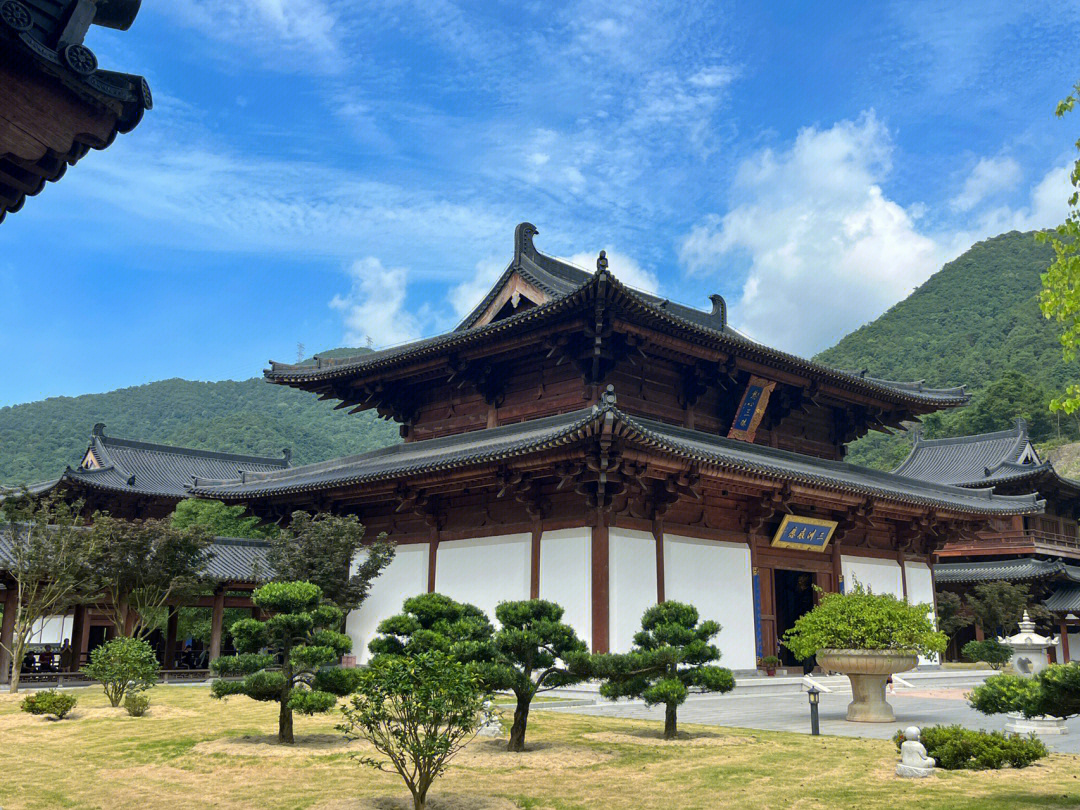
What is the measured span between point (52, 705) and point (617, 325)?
50.8ft

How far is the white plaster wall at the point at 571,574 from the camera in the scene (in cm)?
2119

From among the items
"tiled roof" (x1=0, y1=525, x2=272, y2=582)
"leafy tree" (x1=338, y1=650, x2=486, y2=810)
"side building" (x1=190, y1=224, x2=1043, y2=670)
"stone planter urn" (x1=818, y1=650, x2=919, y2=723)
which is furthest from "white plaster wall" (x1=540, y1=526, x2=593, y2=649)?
"leafy tree" (x1=338, y1=650, x2=486, y2=810)

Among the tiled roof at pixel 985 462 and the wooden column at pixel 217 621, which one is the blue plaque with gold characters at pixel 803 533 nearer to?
the wooden column at pixel 217 621

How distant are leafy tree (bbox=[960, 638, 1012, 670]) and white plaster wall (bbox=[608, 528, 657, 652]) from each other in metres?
16.8

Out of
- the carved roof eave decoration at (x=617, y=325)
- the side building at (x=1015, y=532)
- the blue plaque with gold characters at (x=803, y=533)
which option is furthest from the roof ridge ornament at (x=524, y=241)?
the side building at (x=1015, y=532)

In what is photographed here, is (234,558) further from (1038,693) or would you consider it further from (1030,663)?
(1038,693)

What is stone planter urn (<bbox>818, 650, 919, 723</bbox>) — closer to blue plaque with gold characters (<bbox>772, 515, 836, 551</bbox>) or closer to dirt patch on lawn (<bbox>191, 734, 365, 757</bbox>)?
dirt patch on lawn (<bbox>191, 734, 365, 757</bbox>)

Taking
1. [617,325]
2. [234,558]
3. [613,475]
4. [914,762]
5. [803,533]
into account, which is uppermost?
[617,325]

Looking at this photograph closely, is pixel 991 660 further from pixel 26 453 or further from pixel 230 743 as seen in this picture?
pixel 26 453

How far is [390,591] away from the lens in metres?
26.3

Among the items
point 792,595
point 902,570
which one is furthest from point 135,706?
point 902,570

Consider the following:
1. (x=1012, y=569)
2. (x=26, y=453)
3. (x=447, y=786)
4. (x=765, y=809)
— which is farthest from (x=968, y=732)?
(x=26, y=453)

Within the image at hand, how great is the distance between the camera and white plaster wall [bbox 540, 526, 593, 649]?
21188 mm

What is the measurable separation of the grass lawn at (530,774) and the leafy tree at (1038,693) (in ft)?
3.15
